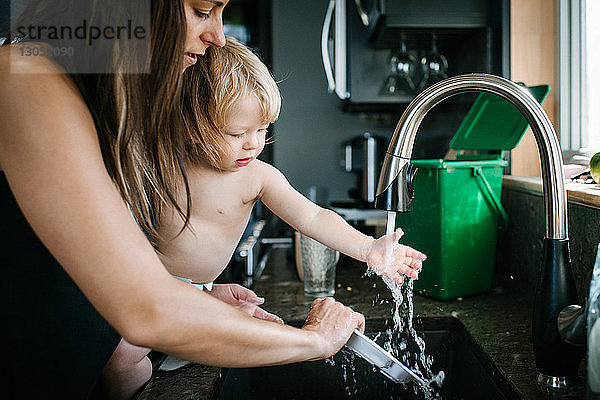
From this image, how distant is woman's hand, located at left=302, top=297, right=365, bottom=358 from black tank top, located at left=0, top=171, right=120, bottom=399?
332mm

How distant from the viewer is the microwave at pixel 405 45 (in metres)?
1.77

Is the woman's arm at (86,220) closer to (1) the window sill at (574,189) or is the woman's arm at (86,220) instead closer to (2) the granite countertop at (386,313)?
(2) the granite countertop at (386,313)

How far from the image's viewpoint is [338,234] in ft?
3.74

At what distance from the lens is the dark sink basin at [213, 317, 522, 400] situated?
1.11m

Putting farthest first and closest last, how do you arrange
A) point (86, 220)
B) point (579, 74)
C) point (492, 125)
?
point (579, 74) < point (492, 125) < point (86, 220)

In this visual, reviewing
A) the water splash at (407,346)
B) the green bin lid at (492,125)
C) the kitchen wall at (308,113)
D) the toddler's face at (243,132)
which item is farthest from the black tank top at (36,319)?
the kitchen wall at (308,113)

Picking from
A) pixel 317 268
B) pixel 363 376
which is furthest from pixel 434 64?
pixel 363 376

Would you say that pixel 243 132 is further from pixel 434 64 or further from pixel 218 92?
pixel 434 64

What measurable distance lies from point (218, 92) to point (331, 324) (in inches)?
19.4

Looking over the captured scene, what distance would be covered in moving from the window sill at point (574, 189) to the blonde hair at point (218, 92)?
0.60 m

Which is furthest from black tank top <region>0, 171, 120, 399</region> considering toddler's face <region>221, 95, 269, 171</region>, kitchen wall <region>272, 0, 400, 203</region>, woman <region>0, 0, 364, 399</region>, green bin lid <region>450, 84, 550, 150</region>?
kitchen wall <region>272, 0, 400, 203</region>

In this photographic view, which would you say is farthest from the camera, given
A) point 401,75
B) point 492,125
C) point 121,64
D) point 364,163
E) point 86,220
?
point 364,163

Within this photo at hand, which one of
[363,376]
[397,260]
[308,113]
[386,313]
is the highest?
[308,113]

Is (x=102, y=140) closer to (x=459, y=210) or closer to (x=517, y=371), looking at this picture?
(x=517, y=371)
